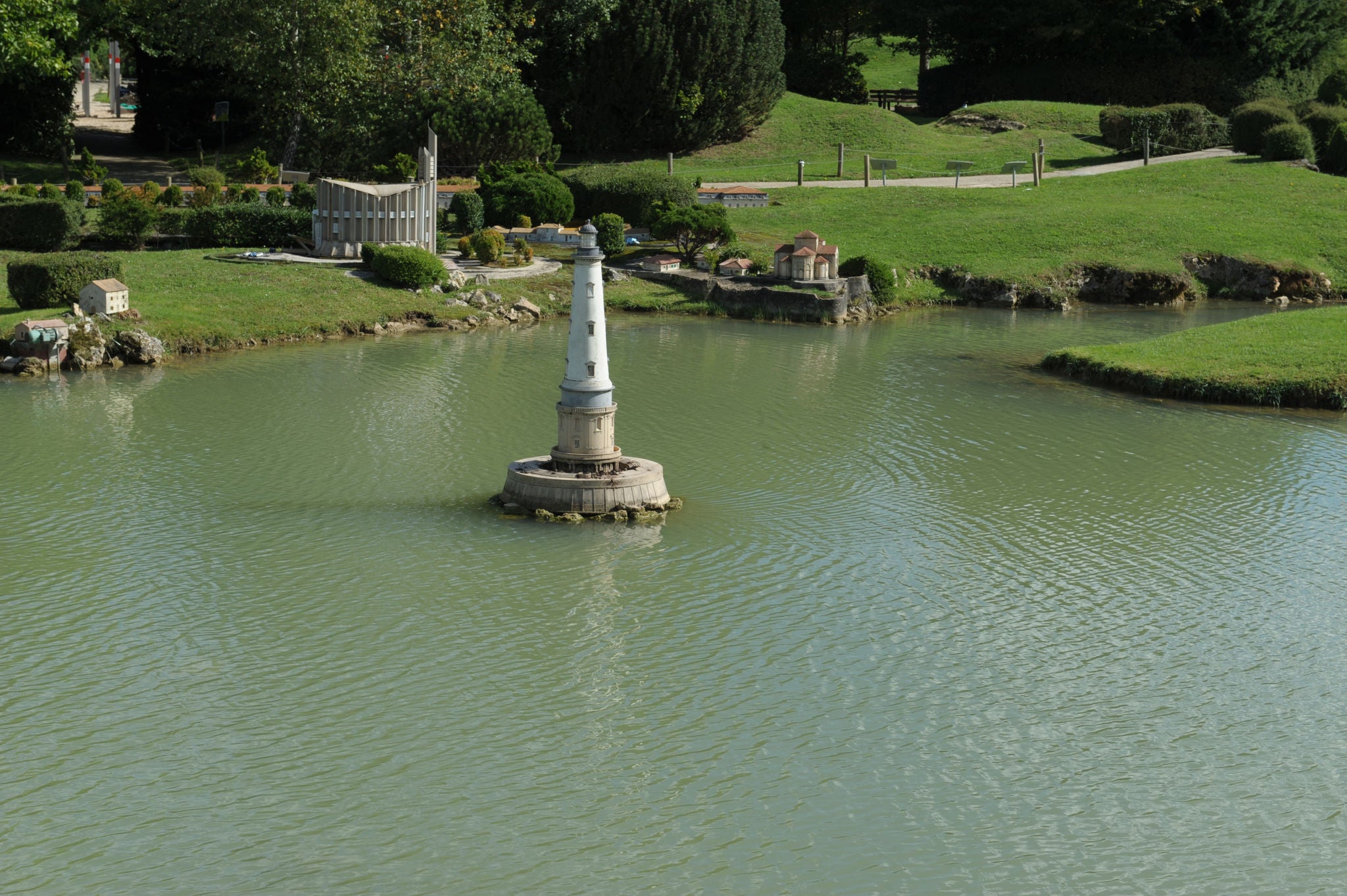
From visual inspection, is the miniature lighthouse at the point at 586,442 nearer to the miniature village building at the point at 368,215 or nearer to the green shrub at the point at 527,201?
→ the miniature village building at the point at 368,215

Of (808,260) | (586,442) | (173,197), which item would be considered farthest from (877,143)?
(586,442)

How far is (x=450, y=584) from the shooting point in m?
19.0

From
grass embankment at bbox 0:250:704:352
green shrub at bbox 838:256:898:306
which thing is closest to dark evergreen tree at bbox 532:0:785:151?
green shrub at bbox 838:256:898:306

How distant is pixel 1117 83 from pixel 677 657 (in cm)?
7343

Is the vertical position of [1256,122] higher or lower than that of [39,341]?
higher

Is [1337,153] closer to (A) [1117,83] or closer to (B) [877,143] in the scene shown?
(B) [877,143]

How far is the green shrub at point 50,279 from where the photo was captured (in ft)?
112

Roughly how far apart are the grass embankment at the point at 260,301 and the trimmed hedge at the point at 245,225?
Result: 2.29 metres

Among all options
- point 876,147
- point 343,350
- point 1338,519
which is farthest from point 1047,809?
point 876,147

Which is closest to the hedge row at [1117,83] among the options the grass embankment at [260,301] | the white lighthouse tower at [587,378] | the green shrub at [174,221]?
the grass embankment at [260,301]

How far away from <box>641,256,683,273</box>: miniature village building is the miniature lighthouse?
24.1 m

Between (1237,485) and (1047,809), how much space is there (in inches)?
519

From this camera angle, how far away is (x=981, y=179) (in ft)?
200

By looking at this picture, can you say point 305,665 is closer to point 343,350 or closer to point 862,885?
point 862,885
